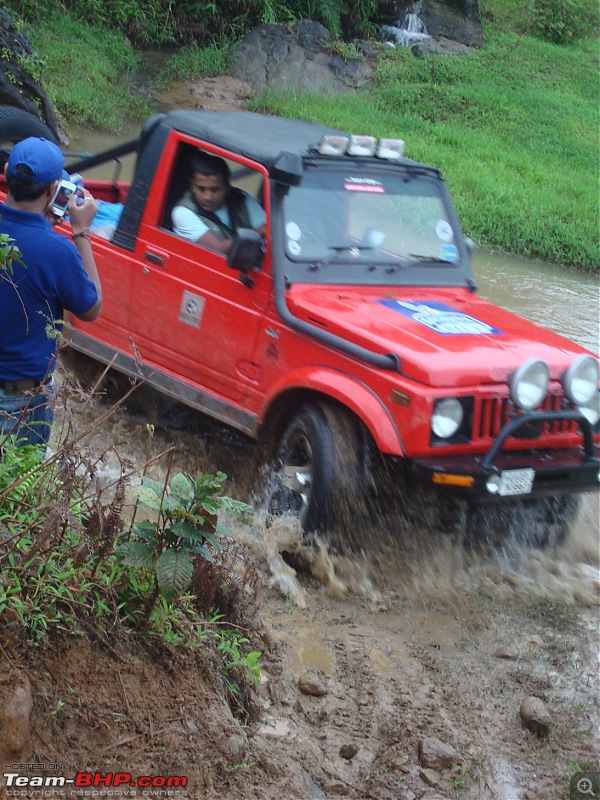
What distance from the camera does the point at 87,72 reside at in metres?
16.1

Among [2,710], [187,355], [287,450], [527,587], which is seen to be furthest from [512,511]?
[2,710]

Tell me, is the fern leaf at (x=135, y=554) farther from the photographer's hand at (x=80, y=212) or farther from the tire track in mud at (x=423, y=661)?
the photographer's hand at (x=80, y=212)

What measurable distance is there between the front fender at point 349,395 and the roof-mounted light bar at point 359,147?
4.11 feet

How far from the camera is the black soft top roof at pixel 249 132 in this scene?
16.3 feet

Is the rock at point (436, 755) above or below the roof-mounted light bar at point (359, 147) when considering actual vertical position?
below

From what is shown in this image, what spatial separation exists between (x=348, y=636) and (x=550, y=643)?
0.87 metres

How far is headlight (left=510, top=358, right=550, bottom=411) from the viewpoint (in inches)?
161

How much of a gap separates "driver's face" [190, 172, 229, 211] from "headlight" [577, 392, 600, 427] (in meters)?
2.11

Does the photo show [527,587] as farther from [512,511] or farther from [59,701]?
[59,701]

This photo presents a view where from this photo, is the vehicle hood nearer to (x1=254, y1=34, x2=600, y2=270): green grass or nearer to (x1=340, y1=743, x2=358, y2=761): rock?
(x1=340, y1=743, x2=358, y2=761): rock

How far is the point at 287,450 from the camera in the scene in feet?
15.1

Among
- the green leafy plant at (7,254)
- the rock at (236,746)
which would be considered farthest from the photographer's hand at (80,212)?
the rock at (236,746)

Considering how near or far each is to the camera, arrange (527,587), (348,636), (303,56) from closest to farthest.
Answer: (348,636), (527,587), (303,56)

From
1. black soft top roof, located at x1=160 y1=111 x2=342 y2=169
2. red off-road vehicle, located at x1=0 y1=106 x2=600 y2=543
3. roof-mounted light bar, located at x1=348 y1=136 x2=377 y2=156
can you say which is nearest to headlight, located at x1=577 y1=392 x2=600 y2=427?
red off-road vehicle, located at x1=0 y1=106 x2=600 y2=543
